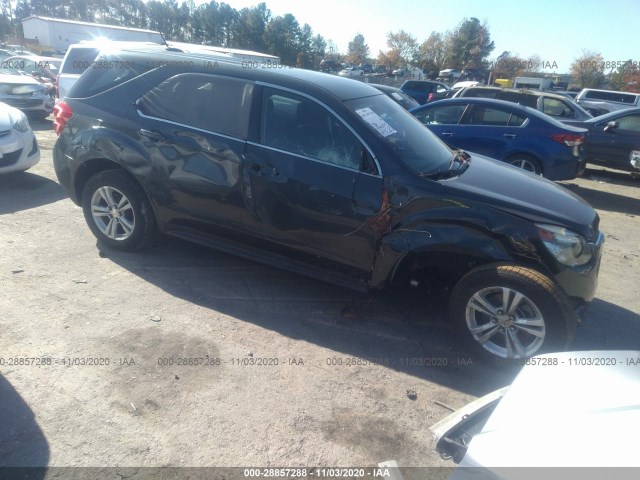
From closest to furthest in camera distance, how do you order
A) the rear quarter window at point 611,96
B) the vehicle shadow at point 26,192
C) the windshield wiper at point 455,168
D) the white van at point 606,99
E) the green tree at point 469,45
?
the windshield wiper at point 455,168, the vehicle shadow at point 26,192, the white van at point 606,99, the rear quarter window at point 611,96, the green tree at point 469,45

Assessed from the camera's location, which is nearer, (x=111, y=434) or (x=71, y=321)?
(x=111, y=434)

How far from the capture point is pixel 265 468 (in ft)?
8.50

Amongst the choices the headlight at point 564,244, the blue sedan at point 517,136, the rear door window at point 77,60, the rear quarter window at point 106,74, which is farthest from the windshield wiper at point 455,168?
the rear door window at point 77,60

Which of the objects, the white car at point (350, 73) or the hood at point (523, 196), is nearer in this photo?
the hood at point (523, 196)

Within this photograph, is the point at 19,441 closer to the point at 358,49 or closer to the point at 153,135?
the point at 153,135

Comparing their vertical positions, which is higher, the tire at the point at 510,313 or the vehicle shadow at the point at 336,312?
the tire at the point at 510,313

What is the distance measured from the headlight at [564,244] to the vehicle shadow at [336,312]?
855 millimetres

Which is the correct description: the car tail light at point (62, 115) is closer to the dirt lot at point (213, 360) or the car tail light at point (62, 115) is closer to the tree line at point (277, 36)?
the dirt lot at point (213, 360)

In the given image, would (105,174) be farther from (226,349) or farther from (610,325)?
(610,325)

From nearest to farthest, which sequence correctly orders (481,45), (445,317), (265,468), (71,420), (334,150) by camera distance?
1. (265,468)
2. (71,420)
3. (334,150)
4. (445,317)
5. (481,45)

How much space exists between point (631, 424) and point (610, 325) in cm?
294

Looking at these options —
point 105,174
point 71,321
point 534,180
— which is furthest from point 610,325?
point 105,174

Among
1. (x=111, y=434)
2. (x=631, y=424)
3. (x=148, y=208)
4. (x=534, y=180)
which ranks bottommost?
(x=111, y=434)

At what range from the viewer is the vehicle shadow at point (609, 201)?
27.0 ft
